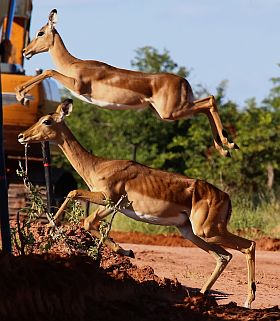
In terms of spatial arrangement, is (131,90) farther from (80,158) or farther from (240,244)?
(240,244)

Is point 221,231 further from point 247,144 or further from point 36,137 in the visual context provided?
point 247,144

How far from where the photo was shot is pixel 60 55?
1316 cm

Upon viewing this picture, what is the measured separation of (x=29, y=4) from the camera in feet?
79.6

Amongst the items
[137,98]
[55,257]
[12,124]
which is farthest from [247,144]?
[55,257]

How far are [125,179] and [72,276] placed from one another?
3.20 m

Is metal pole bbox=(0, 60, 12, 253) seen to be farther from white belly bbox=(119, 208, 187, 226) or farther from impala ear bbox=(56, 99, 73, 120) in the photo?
impala ear bbox=(56, 99, 73, 120)

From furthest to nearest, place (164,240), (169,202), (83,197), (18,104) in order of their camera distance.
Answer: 1. (164,240)
2. (18,104)
3. (169,202)
4. (83,197)

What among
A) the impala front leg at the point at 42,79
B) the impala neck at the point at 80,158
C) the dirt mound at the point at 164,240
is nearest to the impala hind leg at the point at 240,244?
the impala neck at the point at 80,158

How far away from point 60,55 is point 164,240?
29.6 feet

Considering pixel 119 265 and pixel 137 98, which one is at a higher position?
pixel 137 98

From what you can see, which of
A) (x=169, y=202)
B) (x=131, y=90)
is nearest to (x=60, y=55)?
(x=131, y=90)

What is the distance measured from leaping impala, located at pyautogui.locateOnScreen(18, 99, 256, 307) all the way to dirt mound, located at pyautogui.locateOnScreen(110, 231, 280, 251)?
8514 mm

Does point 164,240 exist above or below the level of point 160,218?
below

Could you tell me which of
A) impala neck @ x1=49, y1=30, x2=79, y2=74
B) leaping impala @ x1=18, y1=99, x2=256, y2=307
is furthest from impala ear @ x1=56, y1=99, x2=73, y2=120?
impala neck @ x1=49, y1=30, x2=79, y2=74
